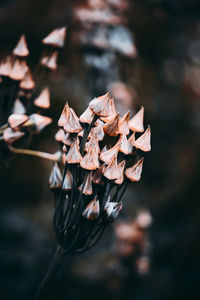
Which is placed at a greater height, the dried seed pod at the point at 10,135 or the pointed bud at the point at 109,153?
the pointed bud at the point at 109,153

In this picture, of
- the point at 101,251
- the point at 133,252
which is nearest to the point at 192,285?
the point at 101,251

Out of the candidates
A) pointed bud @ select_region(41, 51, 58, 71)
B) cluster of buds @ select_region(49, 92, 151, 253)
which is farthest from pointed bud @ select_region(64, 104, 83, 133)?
pointed bud @ select_region(41, 51, 58, 71)

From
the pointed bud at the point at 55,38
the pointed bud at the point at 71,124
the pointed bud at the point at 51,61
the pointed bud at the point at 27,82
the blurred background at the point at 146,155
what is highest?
the pointed bud at the point at 55,38

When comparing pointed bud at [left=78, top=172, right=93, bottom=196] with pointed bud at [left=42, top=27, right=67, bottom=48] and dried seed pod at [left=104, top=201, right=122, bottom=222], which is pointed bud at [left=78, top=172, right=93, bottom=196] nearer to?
dried seed pod at [left=104, top=201, right=122, bottom=222]

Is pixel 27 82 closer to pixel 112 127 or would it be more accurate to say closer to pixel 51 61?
pixel 51 61

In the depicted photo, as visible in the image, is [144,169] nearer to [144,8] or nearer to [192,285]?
[192,285]

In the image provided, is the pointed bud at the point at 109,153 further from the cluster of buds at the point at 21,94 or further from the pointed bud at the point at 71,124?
the cluster of buds at the point at 21,94

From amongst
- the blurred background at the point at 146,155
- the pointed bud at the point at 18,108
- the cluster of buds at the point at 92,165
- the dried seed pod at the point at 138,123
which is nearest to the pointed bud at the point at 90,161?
the cluster of buds at the point at 92,165
